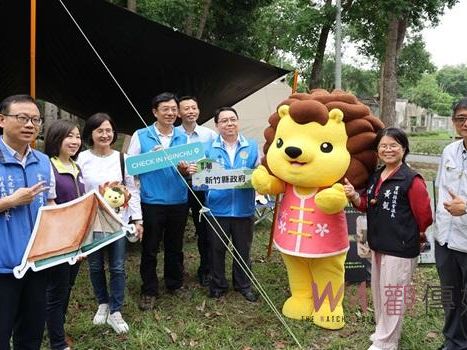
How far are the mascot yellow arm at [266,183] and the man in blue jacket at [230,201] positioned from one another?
0.24 meters

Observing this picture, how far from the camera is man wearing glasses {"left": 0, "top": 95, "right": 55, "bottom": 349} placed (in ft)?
6.86

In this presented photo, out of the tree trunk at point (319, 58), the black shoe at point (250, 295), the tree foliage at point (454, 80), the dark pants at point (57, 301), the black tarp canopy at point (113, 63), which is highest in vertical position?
the tree foliage at point (454, 80)

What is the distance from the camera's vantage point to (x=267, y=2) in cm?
1130

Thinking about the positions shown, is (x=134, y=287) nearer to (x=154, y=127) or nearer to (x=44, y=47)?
(x=154, y=127)

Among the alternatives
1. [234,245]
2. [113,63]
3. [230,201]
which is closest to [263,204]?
[234,245]

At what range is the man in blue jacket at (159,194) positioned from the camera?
354cm

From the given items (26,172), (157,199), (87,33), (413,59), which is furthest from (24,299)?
(413,59)

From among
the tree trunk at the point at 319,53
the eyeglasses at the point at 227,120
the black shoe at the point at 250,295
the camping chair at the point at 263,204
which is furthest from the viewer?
the tree trunk at the point at 319,53

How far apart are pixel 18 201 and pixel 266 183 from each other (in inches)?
72.9

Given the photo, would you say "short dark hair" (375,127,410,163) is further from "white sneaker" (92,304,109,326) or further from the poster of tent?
"white sneaker" (92,304,109,326)

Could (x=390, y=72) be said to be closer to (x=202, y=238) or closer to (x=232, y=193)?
(x=202, y=238)

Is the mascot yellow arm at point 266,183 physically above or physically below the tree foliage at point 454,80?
below

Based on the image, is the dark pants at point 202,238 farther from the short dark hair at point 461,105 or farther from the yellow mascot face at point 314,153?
the short dark hair at point 461,105

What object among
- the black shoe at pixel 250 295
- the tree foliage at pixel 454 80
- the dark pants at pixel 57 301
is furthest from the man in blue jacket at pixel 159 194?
the tree foliage at pixel 454 80
